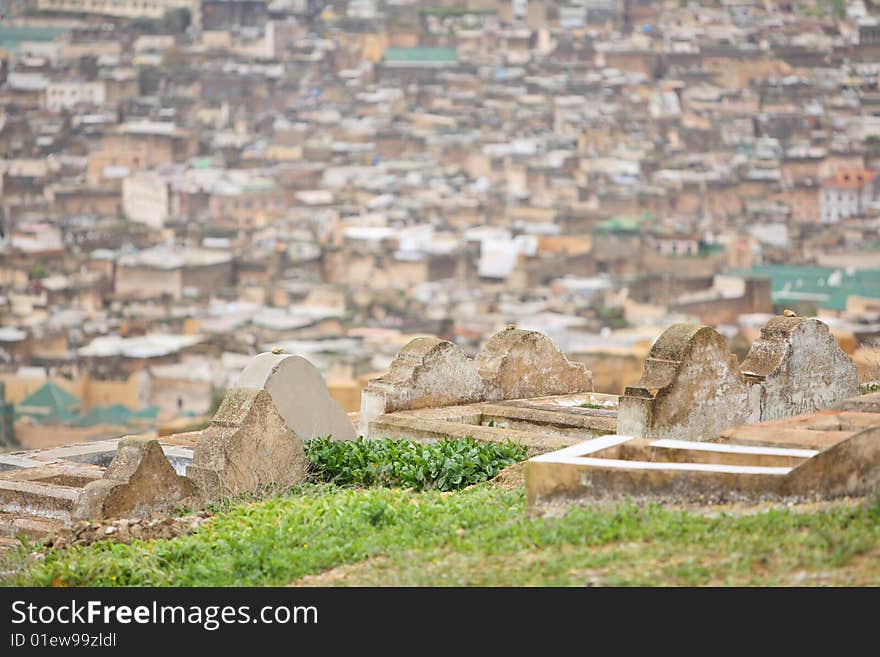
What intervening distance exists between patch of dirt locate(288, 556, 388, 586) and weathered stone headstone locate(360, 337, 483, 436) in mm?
3460

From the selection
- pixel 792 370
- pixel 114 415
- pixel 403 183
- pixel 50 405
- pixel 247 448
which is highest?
pixel 792 370

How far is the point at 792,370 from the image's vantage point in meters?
8.99

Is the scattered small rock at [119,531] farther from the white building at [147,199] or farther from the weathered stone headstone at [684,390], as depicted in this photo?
the white building at [147,199]

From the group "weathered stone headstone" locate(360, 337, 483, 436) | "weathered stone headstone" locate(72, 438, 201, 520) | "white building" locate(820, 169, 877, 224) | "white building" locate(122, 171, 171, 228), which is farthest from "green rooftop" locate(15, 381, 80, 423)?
"weathered stone headstone" locate(72, 438, 201, 520)

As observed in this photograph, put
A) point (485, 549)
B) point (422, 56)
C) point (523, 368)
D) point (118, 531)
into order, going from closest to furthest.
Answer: point (485, 549)
point (118, 531)
point (523, 368)
point (422, 56)

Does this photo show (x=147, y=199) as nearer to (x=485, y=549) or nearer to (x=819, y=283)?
(x=819, y=283)

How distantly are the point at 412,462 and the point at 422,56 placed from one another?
7600 centimetres

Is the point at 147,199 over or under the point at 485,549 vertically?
under

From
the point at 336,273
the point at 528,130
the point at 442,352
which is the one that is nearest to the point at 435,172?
the point at 528,130

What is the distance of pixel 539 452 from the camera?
785 centimetres

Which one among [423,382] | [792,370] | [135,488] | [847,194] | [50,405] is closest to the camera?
[135,488]

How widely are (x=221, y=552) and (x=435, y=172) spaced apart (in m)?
64.3

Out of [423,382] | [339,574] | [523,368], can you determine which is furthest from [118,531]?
[523,368]

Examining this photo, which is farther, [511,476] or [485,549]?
[511,476]
